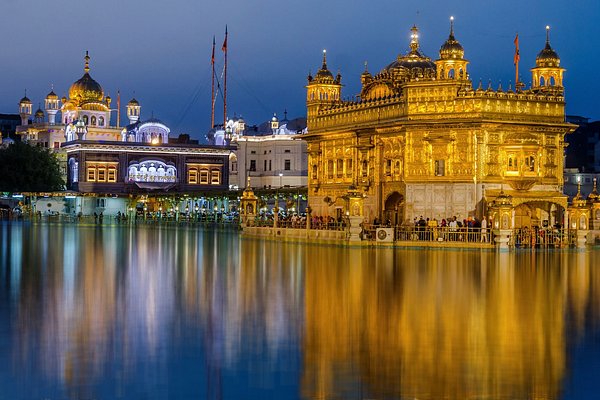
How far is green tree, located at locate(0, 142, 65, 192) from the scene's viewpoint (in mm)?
91125

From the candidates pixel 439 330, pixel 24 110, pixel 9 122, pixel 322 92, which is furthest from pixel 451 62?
pixel 9 122

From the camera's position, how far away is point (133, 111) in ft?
387

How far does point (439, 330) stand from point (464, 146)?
30.3 m

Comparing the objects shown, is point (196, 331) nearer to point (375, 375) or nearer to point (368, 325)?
point (368, 325)

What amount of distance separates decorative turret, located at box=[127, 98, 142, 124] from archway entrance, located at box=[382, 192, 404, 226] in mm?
72370

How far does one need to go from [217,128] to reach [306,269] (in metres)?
85.7

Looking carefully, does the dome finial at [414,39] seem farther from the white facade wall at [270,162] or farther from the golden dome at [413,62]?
the white facade wall at [270,162]

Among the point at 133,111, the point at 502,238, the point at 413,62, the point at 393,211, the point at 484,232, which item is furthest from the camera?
the point at 133,111

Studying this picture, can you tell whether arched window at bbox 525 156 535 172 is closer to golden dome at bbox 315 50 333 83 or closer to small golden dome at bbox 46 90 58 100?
golden dome at bbox 315 50 333 83

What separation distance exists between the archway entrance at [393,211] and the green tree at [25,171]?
5091 cm

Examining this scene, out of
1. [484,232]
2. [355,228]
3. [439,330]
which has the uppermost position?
[355,228]

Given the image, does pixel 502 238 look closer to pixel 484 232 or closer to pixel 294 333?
pixel 484 232

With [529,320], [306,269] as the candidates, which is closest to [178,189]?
[306,269]

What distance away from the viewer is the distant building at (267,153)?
9700 centimetres
